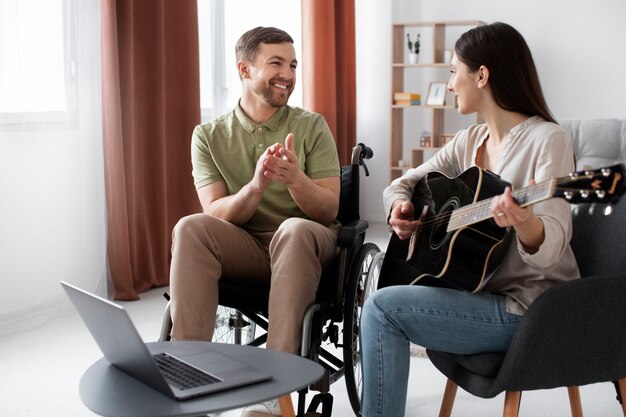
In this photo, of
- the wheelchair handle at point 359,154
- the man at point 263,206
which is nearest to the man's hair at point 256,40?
the man at point 263,206

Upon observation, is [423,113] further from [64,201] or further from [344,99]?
[64,201]

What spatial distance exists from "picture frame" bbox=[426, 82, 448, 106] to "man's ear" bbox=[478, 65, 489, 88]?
3.81 meters

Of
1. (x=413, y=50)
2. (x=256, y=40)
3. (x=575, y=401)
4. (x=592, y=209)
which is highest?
(x=413, y=50)

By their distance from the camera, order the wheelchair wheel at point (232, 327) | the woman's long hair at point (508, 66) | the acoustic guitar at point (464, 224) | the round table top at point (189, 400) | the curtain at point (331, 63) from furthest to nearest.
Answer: the curtain at point (331, 63) → the wheelchair wheel at point (232, 327) → the woman's long hair at point (508, 66) → the acoustic guitar at point (464, 224) → the round table top at point (189, 400)

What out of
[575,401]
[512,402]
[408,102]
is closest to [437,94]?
[408,102]

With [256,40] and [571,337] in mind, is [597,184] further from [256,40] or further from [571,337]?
[256,40]

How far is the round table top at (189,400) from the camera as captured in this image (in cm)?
127

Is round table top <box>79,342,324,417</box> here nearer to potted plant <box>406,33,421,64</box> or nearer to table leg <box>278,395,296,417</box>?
table leg <box>278,395,296,417</box>

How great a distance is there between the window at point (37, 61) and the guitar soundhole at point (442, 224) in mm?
2012

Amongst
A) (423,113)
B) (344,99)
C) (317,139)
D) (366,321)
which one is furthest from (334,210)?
(423,113)

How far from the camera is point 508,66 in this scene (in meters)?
1.77

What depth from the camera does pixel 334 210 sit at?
2.27 metres

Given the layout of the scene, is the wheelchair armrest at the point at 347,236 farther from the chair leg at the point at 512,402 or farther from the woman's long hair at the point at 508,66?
the chair leg at the point at 512,402

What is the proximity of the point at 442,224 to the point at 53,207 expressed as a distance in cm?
215
